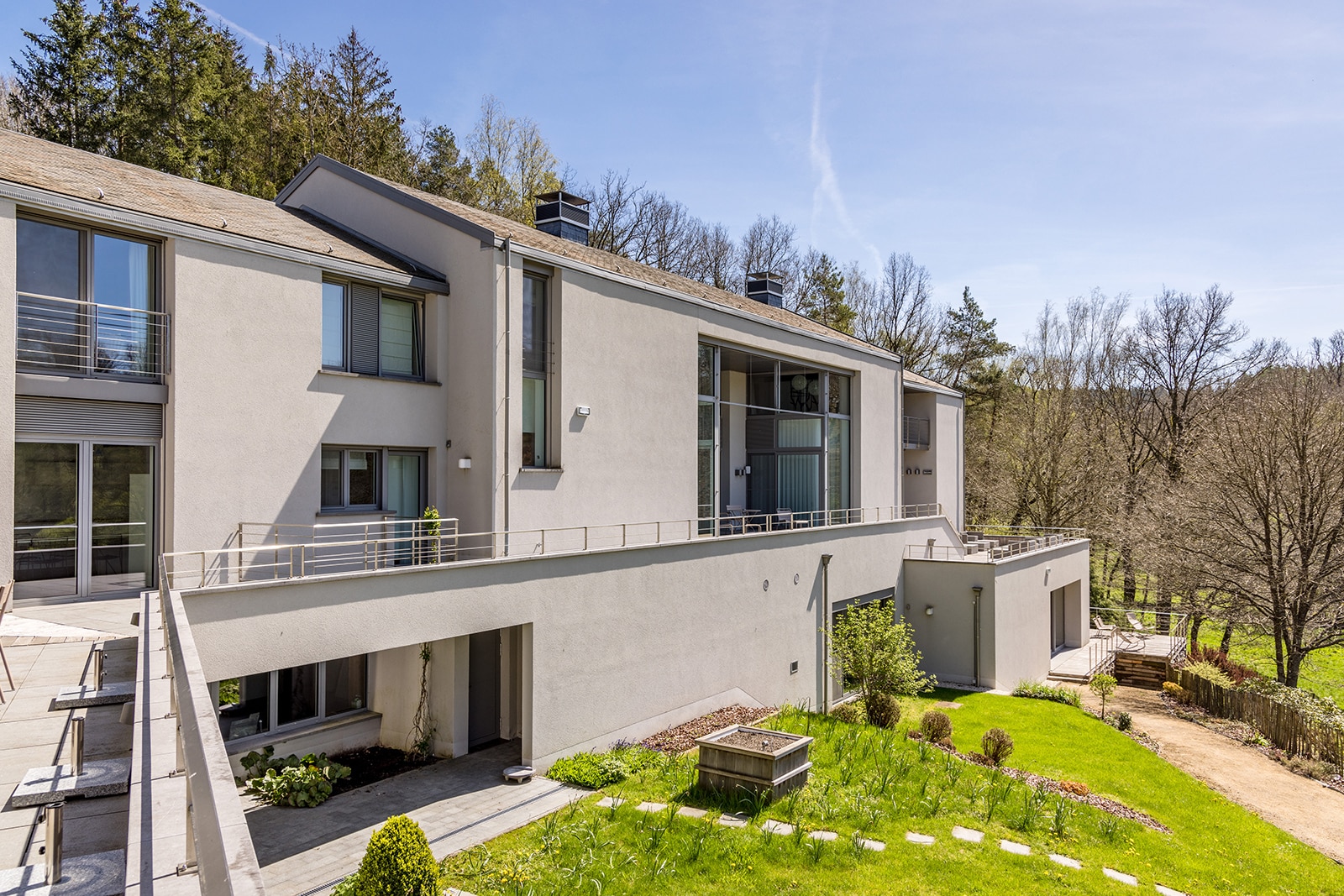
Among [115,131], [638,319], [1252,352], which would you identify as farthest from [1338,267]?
[115,131]

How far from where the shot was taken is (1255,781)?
57.0 ft

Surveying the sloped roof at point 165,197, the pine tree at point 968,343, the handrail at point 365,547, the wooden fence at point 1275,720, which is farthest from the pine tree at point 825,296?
the sloped roof at point 165,197

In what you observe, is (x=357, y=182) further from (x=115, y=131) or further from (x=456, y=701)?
(x=115, y=131)

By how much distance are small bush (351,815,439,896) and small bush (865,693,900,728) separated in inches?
461

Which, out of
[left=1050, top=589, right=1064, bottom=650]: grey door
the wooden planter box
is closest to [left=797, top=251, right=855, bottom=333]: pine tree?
[left=1050, top=589, right=1064, bottom=650]: grey door

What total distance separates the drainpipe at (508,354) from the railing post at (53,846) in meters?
10.8

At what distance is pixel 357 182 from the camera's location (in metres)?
16.6

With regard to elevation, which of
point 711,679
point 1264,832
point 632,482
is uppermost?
point 632,482

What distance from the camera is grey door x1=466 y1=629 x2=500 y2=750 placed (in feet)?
48.1

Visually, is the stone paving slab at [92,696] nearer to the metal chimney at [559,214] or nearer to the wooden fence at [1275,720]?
the metal chimney at [559,214]

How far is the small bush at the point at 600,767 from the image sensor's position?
41.1 ft

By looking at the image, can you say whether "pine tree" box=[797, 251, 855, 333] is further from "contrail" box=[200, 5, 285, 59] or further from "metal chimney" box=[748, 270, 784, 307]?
"contrail" box=[200, 5, 285, 59]

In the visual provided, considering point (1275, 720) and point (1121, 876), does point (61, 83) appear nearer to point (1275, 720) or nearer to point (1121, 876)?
point (1121, 876)

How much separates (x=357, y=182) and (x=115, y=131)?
13.0m
